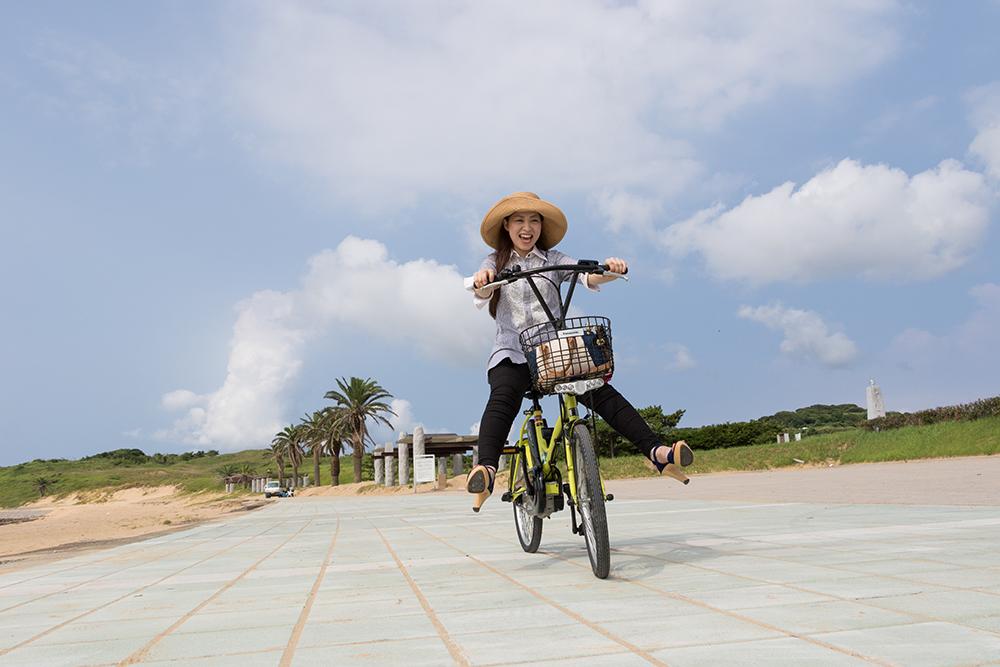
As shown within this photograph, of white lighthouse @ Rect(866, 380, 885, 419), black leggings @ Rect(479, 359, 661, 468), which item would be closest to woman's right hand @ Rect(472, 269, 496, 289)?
black leggings @ Rect(479, 359, 661, 468)

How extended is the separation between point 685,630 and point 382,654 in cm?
105

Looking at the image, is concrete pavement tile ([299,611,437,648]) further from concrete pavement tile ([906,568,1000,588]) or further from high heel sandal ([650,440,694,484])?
concrete pavement tile ([906,568,1000,588])

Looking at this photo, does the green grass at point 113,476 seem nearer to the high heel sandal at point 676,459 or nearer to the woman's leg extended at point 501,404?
the woman's leg extended at point 501,404

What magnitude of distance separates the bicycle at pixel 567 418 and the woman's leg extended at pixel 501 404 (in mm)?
108

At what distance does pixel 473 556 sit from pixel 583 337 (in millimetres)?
2364

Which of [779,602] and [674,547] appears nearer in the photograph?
[779,602]

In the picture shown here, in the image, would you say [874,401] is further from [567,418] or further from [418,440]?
[567,418]

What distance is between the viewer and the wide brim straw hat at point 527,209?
15.3 feet

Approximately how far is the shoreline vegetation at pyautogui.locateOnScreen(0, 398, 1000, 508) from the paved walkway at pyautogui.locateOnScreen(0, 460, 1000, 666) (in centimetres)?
213

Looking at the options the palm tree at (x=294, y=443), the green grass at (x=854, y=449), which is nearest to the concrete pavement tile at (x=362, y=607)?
the green grass at (x=854, y=449)

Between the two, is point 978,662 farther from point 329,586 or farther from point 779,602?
point 329,586

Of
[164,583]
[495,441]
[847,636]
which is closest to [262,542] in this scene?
[164,583]

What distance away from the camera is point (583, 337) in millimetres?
3902

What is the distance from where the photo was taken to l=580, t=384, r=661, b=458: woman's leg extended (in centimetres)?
418
